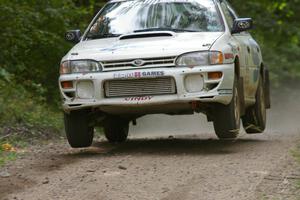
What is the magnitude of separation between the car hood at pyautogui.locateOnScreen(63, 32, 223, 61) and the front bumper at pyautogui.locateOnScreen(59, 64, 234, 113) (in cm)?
18

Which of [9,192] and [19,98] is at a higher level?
[9,192]

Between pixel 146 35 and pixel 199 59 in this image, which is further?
pixel 146 35

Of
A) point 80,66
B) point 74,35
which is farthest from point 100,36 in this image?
point 80,66

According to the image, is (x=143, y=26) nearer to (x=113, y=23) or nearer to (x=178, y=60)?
(x=113, y=23)

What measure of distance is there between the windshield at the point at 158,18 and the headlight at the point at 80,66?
0.92 meters

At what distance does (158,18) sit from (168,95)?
4.83 ft

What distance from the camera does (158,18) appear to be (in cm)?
945

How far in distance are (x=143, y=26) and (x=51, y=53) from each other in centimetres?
613

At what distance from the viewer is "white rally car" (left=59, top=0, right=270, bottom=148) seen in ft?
27.2

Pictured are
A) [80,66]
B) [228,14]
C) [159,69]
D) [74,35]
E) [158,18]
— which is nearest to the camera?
[159,69]

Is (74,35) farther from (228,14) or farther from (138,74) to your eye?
(228,14)

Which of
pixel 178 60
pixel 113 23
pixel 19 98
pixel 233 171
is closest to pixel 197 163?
pixel 233 171

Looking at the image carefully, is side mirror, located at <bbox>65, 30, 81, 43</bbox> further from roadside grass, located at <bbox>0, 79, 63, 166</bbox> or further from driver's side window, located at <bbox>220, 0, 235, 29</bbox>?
driver's side window, located at <bbox>220, 0, 235, 29</bbox>

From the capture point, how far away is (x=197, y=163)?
7.63m
